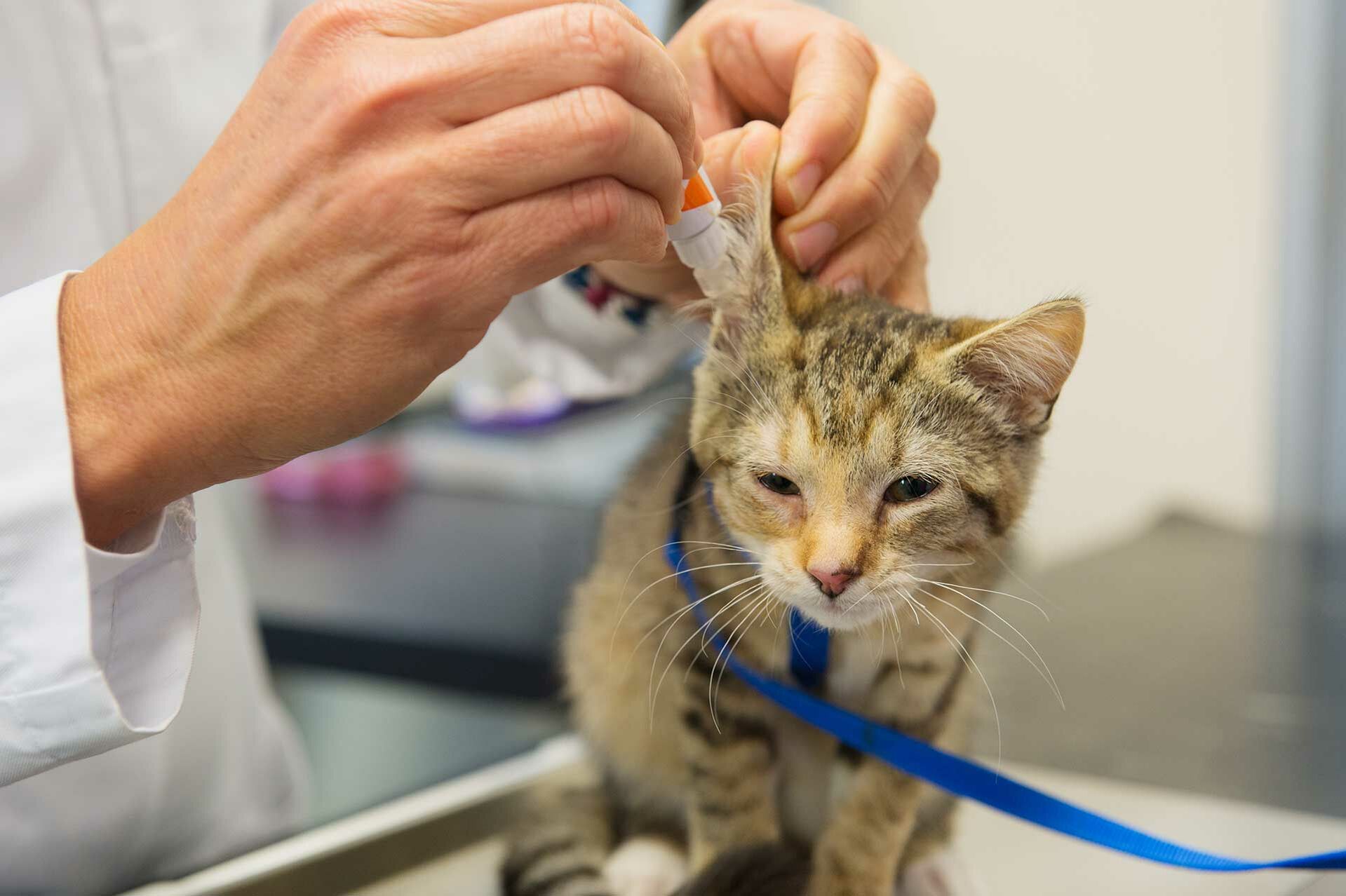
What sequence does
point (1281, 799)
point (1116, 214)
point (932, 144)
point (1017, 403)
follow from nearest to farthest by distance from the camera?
point (1017, 403) → point (932, 144) → point (1281, 799) → point (1116, 214)

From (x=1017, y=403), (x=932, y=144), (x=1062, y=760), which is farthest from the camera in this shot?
(x=1062, y=760)

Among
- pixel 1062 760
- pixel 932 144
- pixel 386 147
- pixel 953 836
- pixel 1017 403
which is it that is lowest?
pixel 1062 760

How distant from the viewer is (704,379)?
81 cm

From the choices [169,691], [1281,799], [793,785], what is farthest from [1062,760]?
[169,691]

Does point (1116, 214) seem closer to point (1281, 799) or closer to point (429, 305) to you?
point (1281, 799)

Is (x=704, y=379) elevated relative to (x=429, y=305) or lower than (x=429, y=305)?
lower

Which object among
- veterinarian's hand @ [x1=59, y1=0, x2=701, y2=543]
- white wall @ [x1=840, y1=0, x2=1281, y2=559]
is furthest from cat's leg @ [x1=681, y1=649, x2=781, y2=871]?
white wall @ [x1=840, y1=0, x2=1281, y2=559]

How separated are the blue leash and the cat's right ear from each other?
0.52ft

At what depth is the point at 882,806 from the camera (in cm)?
79

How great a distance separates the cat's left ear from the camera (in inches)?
25.6

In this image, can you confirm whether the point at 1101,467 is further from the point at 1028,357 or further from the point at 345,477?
the point at 345,477

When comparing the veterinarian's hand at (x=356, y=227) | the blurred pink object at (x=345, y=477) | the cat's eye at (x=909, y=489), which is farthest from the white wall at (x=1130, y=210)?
the blurred pink object at (x=345, y=477)

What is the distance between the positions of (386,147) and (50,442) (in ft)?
0.70

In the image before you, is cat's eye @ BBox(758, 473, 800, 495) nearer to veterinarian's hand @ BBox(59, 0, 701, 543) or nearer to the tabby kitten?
the tabby kitten
